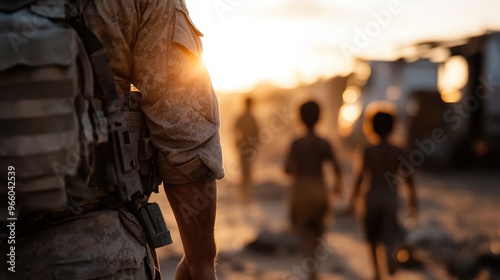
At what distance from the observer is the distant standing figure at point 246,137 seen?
10852 mm

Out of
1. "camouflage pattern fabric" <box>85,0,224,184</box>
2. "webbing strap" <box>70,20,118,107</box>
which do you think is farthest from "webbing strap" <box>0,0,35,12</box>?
"camouflage pattern fabric" <box>85,0,224,184</box>

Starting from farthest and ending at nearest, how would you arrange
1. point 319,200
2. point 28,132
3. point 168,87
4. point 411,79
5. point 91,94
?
point 411,79
point 319,200
point 168,87
point 91,94
point 28,132

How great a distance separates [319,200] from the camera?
5867mm

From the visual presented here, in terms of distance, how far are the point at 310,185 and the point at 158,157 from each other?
167 inches

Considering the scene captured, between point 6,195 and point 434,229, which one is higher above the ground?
point 6,195

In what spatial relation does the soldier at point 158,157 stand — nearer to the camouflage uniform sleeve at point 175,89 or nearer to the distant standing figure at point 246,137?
the camouflage uniform sleeve at point 175,89

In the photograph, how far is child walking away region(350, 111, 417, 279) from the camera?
220 inches

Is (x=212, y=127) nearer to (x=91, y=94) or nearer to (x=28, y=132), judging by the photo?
(x=91, y=94)

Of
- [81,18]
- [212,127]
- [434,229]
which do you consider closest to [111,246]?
[212,127]

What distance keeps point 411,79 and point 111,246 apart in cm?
2028

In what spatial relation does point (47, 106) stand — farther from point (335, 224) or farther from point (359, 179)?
point (335, 224)

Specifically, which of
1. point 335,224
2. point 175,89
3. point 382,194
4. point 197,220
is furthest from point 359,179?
point 175,89

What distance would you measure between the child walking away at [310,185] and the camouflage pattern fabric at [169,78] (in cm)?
419

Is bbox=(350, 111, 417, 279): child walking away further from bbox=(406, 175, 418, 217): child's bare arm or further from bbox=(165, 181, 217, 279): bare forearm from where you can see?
bbox=(165, 181, 217, 279): bare forearm
